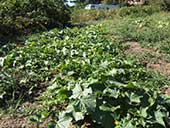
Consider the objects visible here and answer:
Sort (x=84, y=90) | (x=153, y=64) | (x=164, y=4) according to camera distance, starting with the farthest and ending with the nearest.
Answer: (x=164, y=4) < (x=153, y=64) < (x=84, y=90)

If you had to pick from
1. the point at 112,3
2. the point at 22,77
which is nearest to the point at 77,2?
the point at 112,3

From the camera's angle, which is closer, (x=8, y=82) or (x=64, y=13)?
(x=8, y=82)

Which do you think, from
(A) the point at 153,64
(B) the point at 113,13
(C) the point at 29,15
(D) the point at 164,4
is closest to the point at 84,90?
(A) the point at 153,64

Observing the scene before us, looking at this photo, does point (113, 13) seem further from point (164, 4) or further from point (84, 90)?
point (84, 90)

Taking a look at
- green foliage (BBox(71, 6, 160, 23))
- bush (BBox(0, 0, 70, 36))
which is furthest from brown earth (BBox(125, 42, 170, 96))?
green foliage (BBox(71, 6, 160, 23))

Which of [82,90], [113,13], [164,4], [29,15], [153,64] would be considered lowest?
[113,13]

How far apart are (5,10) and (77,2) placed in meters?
36.3

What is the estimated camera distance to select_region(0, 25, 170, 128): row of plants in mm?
3982

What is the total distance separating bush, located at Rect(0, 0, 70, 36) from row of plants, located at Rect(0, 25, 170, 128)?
4.42 metres

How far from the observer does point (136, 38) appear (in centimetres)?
1005

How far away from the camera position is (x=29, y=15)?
12648 millimetres

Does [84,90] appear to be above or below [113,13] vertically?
above

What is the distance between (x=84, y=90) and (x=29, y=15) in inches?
345

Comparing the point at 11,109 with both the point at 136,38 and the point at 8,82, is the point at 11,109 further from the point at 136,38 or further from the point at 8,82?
the point at 136,38
